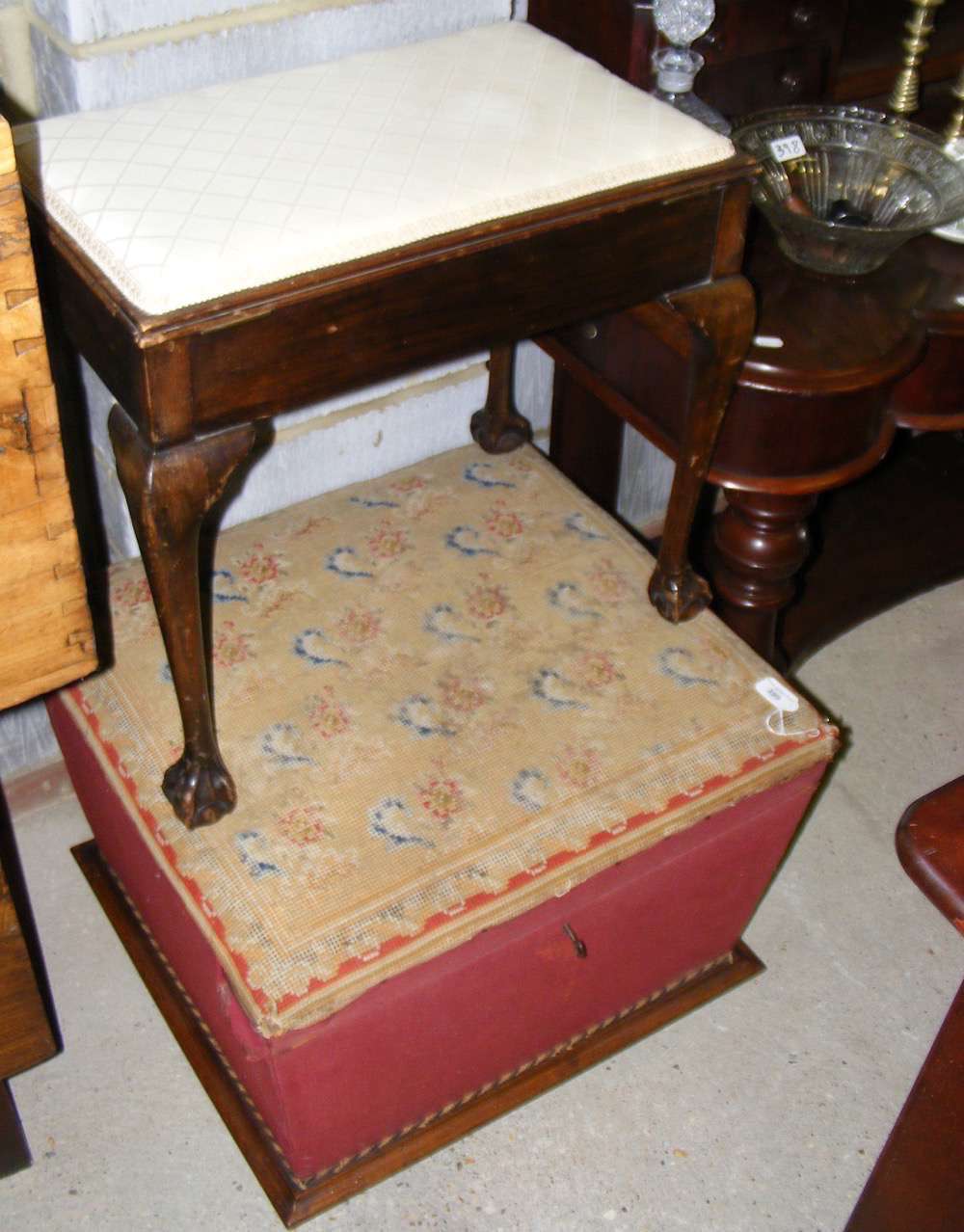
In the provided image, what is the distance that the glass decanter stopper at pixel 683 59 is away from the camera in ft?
3.92

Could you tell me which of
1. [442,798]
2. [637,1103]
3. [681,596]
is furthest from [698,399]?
[637,1103]

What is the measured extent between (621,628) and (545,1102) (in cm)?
51

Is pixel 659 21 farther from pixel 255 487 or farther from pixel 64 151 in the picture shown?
pixel 255 487

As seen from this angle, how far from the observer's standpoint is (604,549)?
1.42 m

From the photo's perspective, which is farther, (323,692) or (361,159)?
(323,692)

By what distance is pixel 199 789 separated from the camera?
1.13 meters

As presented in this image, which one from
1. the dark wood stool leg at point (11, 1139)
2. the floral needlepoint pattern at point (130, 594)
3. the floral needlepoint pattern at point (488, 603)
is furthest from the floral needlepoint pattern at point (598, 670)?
the dark wood stool leg at point (11, 1139)

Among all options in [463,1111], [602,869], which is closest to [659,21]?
[602,869]

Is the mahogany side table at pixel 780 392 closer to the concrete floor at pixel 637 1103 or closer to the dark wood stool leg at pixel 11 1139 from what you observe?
the concrete floor at pixel 637 1103

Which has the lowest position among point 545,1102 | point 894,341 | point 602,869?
point 545,1102

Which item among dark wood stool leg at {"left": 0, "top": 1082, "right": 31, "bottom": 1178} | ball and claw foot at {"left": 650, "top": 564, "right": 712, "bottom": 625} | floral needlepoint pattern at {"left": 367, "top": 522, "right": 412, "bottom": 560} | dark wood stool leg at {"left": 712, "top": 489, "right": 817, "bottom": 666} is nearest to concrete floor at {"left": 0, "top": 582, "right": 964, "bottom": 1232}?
dark wood stool leg at {"left": 0, "top": 1082, "right": 31, "bottom": 1178}

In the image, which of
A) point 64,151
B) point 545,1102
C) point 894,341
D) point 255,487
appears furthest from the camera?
point 255,487

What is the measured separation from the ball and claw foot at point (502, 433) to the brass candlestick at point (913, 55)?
55 centimetres

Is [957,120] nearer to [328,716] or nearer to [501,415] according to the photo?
[501,415]
